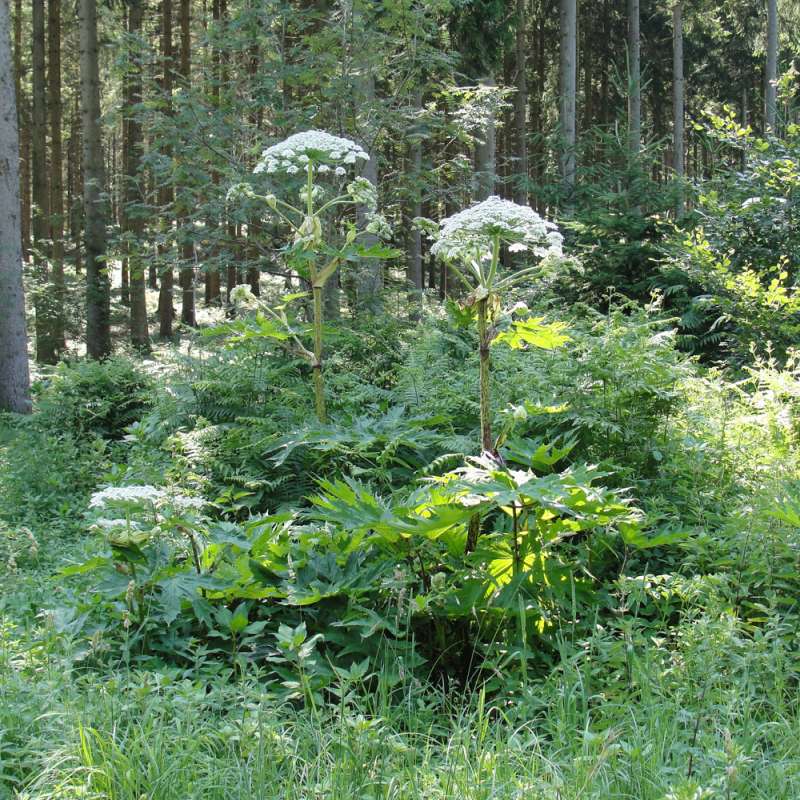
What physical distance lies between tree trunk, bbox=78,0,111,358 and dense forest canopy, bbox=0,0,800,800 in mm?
3452

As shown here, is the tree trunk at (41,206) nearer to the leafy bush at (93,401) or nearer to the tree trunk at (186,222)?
the tree trunk at (186,222)

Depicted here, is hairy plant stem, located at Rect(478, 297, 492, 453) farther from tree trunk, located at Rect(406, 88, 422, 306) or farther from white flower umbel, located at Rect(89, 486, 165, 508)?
tree trunk, located at Rect(406, 88, 422, 306)

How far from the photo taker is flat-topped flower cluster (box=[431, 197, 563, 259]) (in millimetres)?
3982

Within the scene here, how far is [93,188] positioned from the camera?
46.7ft

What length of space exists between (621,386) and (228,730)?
3.40 m

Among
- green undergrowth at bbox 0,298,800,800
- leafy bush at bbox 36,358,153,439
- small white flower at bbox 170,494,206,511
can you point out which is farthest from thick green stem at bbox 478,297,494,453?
leafy bush at bbox 36,358,153,439

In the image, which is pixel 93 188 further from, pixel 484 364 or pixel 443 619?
pixel 443 619

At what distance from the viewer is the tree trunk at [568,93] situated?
50.1ft

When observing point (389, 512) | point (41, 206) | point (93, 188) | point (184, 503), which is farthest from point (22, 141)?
point (389, 512)

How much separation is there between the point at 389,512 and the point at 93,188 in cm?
1279

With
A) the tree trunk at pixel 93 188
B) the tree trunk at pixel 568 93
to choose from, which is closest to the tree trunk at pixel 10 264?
the tree trunk at pixel 93 188

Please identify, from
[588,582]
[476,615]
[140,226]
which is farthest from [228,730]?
[140,226]

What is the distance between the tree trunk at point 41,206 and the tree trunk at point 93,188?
343cm

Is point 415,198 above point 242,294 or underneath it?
above
